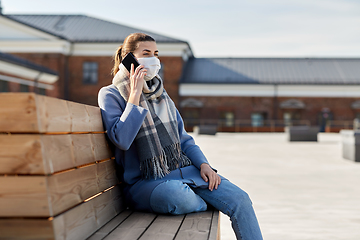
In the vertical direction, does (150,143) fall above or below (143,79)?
below

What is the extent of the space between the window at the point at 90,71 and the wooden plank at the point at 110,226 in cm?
3100

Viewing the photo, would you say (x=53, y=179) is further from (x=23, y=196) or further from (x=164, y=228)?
(x=164, y=228)

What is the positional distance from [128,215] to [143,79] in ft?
3.02

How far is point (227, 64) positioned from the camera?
121 ft

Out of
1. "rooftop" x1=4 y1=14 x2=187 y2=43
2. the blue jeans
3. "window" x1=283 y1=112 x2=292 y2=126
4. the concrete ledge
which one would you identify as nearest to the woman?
the blue jeans

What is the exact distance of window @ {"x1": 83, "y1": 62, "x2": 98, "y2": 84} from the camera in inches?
1284

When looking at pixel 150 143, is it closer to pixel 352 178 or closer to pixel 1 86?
pixel 352 178

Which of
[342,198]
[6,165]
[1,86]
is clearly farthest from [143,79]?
[1,86]

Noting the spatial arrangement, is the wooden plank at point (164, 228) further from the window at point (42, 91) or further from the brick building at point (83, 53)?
the brick building at point (83, 53)

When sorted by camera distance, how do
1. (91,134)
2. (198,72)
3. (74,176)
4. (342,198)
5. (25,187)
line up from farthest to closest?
(198,72), (342,198), (91,134), (74,176), (25,187)

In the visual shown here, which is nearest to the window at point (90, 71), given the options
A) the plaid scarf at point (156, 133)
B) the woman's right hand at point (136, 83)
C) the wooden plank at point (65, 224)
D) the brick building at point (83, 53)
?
the brick building at point (83, 53)

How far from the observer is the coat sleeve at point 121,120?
2.45 meters

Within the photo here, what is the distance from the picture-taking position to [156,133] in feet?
8.61

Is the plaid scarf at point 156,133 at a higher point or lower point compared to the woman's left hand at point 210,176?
higher
